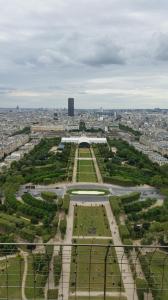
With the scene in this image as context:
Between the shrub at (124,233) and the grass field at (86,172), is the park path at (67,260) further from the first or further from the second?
the grass field at (86,172)

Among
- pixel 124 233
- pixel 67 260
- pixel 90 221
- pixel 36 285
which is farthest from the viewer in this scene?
pixel 90 221

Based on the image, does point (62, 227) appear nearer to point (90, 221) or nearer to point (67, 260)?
point (90, 221)

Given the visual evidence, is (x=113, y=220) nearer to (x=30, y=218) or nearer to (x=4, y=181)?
(x=30, y=218)

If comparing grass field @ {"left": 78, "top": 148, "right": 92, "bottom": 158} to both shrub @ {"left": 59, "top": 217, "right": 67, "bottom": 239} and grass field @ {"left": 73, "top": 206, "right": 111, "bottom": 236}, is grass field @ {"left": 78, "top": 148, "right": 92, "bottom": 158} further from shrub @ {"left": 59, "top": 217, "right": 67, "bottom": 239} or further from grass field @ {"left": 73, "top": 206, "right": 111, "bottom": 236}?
shrub @ {"left": 59, "top": 217, "right": 67, "bottom": 239}

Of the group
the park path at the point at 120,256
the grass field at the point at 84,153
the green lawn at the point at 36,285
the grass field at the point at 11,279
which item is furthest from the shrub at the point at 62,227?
the grass field at the point at 84,153

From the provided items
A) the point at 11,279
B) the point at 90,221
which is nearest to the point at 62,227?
the point at 90,221

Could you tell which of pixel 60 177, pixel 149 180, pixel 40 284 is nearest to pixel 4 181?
pixel 60 177
